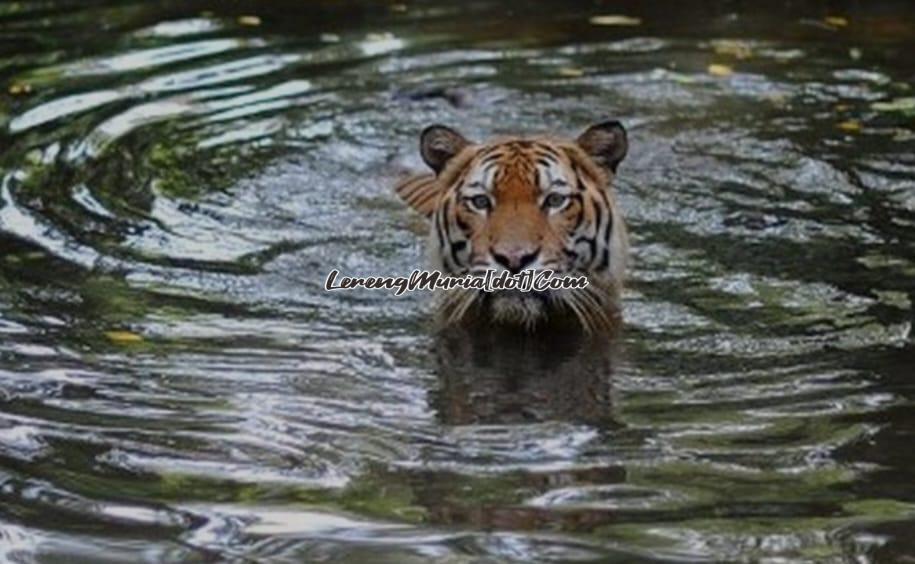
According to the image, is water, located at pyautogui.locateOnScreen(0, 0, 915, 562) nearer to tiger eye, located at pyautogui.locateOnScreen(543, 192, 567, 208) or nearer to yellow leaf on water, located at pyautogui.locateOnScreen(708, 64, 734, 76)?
yellow leaf on water, located at pyautogui.locateOnScreen(708, 64, 734, 76)

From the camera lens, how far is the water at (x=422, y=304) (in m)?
4.73

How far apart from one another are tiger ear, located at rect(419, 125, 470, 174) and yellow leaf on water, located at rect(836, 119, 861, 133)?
3.05m

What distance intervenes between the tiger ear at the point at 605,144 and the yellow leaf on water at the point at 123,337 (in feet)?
5.00

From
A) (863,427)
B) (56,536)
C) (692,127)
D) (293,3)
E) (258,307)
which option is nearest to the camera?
(56,536)

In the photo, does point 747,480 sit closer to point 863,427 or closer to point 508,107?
point 863,427

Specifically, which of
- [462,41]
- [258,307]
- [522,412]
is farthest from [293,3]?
[522,412]

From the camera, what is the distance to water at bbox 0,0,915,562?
473 cm

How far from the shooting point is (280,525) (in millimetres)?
4621

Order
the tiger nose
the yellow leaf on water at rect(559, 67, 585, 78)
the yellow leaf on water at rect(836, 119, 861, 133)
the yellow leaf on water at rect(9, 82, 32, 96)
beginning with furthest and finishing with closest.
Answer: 1. the yellow leaf on water at rect(559, 67, 585, 78)
2. the yellow leaf on water at rect(9, 82, 32, 96)
3. the yellow leaf on water at rect(836, 119, 861, 133)
4. the tiger nose

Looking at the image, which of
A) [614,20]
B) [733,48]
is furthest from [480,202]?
[614,20]

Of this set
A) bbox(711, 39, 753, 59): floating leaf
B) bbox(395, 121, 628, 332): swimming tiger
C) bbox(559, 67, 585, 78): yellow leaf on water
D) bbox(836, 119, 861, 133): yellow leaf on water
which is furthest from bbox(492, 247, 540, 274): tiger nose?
bbox(711, 39, 753, 59): floating leaf

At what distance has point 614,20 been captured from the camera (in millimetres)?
11859

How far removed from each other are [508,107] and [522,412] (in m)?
4.46

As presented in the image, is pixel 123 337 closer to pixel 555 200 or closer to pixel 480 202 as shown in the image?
pixel 480 202
